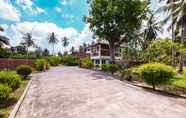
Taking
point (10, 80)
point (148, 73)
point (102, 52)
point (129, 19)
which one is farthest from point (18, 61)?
point (148, 73)

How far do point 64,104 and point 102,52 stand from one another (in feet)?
108

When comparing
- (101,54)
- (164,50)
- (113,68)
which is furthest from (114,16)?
(101,54)

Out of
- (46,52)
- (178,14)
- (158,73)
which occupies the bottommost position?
(158,73)

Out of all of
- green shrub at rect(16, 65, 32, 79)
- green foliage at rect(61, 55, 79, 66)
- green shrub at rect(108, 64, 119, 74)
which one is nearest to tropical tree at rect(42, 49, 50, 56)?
green foliage at rect(61, 55, 79, 66)

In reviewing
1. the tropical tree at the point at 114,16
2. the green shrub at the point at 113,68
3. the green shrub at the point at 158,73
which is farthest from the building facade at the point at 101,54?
the green shrub at the point at 158,73

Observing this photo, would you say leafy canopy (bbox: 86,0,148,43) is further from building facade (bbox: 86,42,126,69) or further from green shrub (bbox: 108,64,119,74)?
building facade (bbox: 86,42,126,69)

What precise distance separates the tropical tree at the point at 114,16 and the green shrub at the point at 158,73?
53.4ft

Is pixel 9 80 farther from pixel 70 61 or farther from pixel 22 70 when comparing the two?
pixel 70 61

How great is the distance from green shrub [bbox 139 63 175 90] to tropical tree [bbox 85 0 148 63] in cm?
1627

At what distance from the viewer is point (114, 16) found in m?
28.7

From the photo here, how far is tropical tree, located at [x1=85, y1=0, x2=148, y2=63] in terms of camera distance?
93.7 feet

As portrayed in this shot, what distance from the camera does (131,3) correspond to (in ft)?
95.3

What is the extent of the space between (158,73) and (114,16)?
681 inches

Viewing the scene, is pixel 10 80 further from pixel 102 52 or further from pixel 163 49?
pixel 102 52
